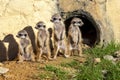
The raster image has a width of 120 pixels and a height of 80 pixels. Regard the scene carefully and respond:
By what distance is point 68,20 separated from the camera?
13.2 meters

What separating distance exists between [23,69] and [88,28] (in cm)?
387

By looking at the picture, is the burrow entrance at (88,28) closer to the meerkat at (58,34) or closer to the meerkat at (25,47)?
the meerkat at (58,34)

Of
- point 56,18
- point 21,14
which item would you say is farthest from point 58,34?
point 21,14

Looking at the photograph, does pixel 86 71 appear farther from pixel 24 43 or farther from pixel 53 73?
pixel 24 43

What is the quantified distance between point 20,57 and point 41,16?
1556 mm

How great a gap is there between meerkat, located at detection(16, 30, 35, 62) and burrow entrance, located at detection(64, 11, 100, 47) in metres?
1.63

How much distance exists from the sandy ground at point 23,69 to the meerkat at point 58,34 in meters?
0.50

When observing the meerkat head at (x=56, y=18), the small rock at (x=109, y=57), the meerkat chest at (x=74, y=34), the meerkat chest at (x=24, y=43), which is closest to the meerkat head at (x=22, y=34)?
the meerkat chest at (x=24, y=43)

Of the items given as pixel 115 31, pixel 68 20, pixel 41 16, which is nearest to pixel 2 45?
pixel 41 16

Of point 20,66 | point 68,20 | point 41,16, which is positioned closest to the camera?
point 20,66

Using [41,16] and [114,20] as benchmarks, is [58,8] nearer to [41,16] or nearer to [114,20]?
[41,16]

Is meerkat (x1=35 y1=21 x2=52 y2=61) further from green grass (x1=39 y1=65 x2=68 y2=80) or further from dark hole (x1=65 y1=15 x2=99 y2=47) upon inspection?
dark hole (x1=65 y1=15 x2=99 y2=47)

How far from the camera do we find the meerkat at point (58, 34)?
11844 mm

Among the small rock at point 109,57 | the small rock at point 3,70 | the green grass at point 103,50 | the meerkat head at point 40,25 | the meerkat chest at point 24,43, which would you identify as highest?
the meerkat head at point 40,25
